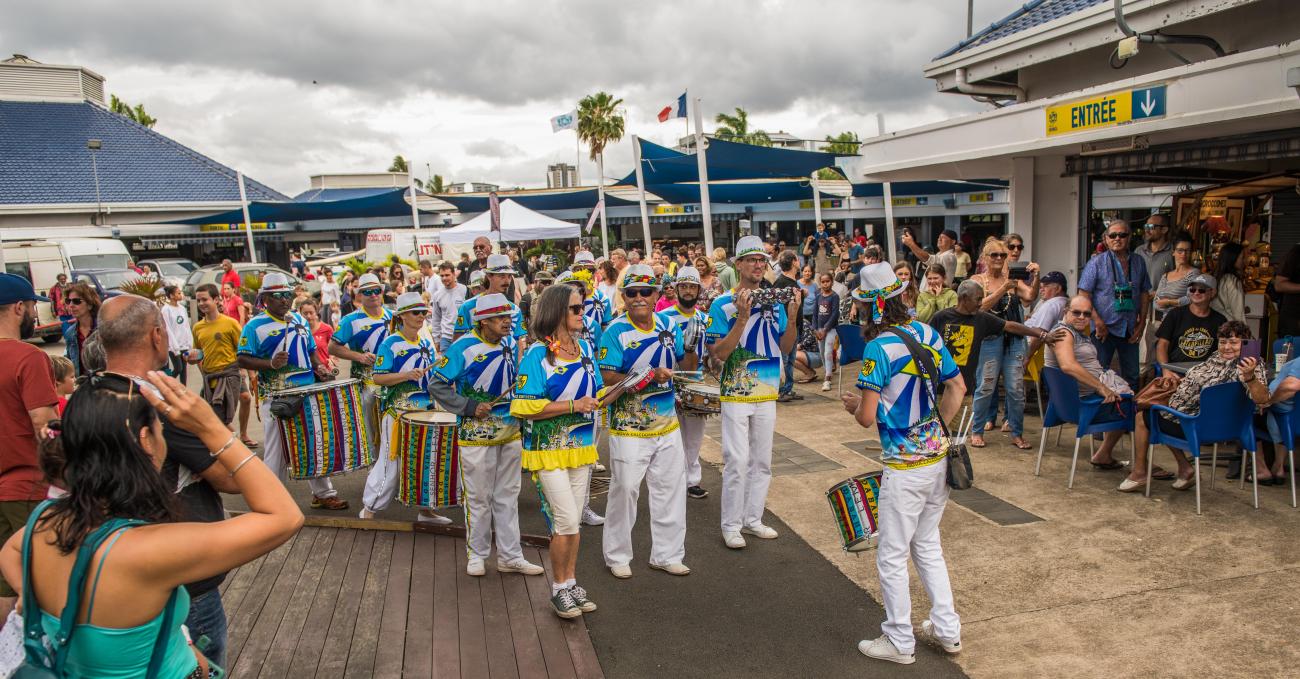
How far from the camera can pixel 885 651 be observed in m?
4.16

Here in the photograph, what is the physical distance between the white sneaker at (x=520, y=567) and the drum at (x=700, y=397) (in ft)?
5.11

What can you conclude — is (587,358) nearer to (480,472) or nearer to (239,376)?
(480,472)

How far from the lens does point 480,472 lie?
17.6 feet

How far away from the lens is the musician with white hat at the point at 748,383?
18.6ft

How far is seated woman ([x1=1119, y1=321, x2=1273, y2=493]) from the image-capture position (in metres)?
5.88

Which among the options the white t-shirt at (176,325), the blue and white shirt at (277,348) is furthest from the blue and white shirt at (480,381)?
the white t-shirt at (176,325)

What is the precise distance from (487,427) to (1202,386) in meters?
5.12

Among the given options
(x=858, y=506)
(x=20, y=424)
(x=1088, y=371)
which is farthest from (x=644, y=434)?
(x=1088, y=371)

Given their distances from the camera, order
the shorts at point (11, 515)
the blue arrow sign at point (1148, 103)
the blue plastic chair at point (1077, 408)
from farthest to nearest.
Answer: the blue arrow sign at point (1148, 103) → the blue plastic chair at point (1077, 408) → the shorts at point (11, 515)

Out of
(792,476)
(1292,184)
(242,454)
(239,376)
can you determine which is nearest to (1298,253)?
(1292,184)

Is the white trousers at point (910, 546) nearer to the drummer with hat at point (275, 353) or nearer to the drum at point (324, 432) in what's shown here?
the drum at point (324, 432)

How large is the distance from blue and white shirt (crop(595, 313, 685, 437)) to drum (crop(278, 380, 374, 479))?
85.6 inches

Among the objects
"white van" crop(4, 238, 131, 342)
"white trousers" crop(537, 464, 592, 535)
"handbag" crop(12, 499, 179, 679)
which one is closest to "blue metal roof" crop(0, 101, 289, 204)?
"white van" crop(4, 238, 131, 342)

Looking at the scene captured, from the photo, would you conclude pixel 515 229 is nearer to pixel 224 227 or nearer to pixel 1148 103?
pixel 1148 103
